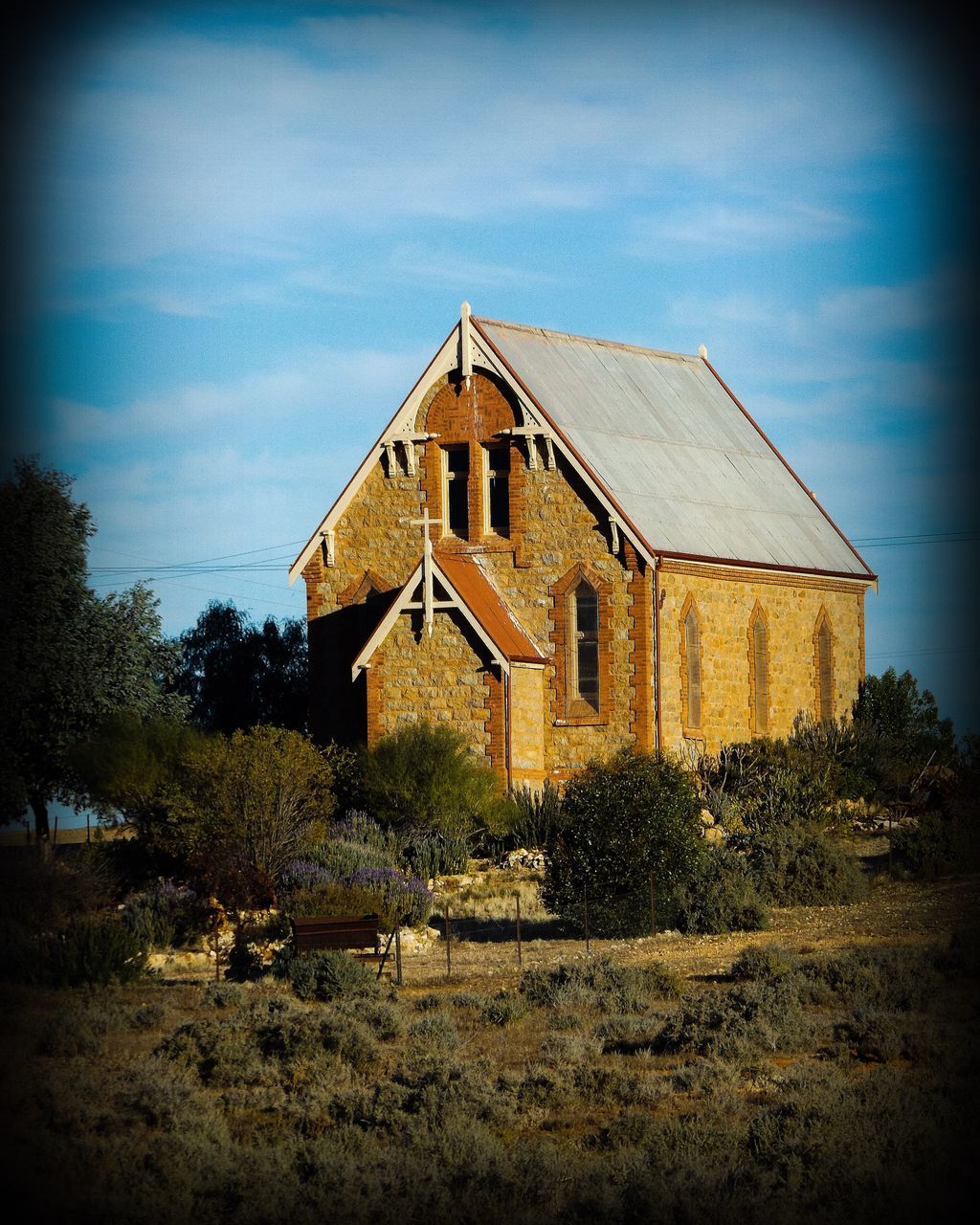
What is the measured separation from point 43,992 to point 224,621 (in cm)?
3567

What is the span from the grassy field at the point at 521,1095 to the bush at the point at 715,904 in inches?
130

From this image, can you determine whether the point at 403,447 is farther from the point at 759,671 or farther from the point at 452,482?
the point at 759,671

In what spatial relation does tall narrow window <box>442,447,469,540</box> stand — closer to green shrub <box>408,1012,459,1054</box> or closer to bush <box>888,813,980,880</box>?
bush <box>888,813,980,880</box>

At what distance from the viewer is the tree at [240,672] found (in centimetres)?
5678

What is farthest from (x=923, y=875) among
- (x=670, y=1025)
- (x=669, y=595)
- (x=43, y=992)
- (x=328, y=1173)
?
(x=328, y=1173)

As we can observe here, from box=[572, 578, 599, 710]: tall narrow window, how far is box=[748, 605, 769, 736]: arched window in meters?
4.99

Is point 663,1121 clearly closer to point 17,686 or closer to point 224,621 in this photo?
point 17,686

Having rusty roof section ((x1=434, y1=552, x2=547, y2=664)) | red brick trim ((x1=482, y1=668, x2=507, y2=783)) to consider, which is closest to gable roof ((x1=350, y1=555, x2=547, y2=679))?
rusty roof section ((x1=434, y1=552, x2=547, y2=664))

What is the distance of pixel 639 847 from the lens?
31.6 metres

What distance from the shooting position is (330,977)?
25125mm

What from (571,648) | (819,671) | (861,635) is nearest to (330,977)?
(571,648)

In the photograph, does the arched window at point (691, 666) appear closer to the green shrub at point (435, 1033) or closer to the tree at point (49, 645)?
the tree at point (49, 645)

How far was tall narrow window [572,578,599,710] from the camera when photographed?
4206 centimetres

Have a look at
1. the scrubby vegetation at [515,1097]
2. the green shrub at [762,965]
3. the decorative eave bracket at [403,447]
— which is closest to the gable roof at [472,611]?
the decorative eave bracket at [403,447]
